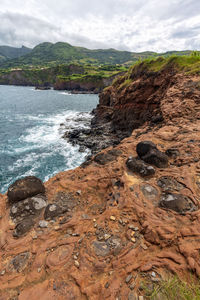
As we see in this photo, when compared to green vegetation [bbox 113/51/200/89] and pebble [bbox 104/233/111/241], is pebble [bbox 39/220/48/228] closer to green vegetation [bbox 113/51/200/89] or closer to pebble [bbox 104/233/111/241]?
pebble [bbox 104/233/111/241]

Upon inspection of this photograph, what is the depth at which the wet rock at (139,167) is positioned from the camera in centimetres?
748

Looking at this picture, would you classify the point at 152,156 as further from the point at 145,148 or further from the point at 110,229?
the point at 110,229

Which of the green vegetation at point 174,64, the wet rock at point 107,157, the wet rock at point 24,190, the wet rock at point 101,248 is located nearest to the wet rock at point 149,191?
the wet rock at point 101,248

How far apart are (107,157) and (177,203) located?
16.8 feet

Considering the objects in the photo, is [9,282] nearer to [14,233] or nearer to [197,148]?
[14,233]

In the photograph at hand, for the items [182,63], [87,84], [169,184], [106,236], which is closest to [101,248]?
[106,236]

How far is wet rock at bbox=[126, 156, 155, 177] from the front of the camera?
7.48 metres

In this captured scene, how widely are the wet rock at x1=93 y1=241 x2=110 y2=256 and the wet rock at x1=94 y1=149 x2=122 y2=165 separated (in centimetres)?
513

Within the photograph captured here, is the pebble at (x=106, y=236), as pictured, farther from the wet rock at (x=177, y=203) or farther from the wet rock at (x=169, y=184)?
the wet rock at (x=169, y=184)

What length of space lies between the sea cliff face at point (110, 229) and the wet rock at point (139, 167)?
0.05m

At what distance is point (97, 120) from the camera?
130ft

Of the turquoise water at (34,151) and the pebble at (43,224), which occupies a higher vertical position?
the pebble at (43,224)

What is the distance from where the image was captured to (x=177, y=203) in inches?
221

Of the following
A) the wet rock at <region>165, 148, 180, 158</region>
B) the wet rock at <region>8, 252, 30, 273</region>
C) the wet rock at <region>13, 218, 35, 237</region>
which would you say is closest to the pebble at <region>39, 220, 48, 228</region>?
the wet rock at <region>13, 218, 35, 237</region>
